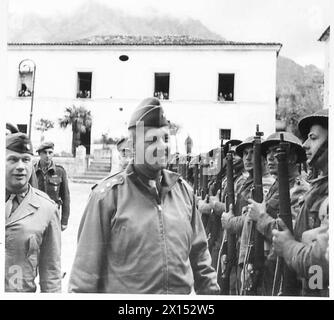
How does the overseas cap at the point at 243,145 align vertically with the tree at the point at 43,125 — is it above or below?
below

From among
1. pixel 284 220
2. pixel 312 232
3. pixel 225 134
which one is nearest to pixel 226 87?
pixel 225 134

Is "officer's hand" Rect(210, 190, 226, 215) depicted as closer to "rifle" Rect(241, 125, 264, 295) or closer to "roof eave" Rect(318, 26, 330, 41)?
"rifle" Rect(241, 125, 264, 295)

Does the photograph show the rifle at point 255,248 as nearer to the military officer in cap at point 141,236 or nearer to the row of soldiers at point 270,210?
the row of soldiers at point 270,210

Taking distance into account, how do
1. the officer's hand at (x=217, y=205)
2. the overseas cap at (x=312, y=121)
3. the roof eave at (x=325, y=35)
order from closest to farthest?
the overseas cap at (x=312, y=121) → the roof eave at (x=325, y=35) → the officer's hand at (x=217, y=205)

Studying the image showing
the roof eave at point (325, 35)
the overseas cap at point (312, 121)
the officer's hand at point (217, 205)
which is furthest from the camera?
the officer's hand at point (217, 205)

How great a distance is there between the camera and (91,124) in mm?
3297

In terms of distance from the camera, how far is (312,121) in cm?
303

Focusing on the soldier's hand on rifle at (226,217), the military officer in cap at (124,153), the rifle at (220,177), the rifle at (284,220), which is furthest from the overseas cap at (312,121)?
the military officer in cap at (124,153)

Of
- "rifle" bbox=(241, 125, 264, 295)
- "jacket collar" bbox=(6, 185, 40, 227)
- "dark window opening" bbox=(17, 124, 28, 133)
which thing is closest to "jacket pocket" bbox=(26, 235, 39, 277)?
"jacket collar" bbox=(6, 185, 40, 227)

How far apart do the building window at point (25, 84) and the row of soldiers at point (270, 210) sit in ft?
3.21

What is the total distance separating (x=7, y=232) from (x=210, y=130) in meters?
1.26

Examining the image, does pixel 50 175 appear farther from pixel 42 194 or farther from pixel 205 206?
pixel 205 206

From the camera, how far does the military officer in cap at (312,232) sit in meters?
2.90

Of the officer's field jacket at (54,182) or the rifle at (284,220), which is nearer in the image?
the rifle at (284,220)
